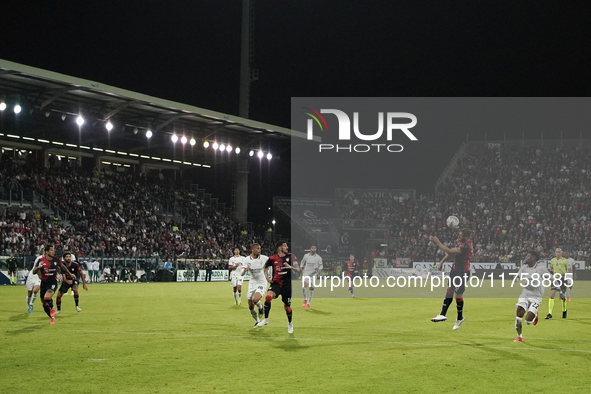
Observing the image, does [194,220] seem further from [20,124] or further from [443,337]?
[443,337]

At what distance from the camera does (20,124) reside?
52.2 meters

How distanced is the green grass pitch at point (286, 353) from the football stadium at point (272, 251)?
85 millimetres

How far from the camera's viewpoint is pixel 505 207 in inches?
2566

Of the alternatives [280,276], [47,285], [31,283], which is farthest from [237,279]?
[280,276]

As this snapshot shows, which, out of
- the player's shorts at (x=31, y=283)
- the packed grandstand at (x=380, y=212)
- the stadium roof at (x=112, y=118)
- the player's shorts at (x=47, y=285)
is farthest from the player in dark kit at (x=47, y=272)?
the packed grandstand at (x=380, y=212)

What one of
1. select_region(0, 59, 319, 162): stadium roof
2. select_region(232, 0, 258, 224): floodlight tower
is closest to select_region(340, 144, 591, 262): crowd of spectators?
select_region(232, 0, 258, 224): floodlight tower

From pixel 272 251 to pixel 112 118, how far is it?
22.7 m

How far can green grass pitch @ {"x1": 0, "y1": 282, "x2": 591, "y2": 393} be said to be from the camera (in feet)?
33.7

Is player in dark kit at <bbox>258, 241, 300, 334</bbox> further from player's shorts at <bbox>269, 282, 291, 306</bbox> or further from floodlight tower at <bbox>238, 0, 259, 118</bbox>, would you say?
floodlight tower at <bbox>238, 0, 259, 118</bbox>

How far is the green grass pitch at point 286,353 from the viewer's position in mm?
10258

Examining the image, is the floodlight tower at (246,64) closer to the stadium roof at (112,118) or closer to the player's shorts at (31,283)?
the stadium roof at (112,118)

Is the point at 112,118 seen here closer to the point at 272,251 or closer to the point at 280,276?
the point at 272,251

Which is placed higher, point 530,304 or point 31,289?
point 530,304

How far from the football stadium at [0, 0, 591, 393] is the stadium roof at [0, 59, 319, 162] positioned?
0.21 metres
